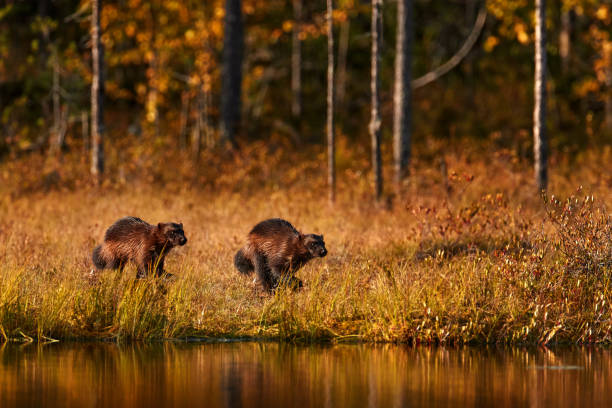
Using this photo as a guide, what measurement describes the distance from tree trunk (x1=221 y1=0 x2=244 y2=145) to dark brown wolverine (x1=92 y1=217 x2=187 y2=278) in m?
16.0

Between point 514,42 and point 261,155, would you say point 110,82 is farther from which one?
point 514,42

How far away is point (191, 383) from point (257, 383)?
24.0 inches

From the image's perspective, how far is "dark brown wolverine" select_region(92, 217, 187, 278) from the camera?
13.2 metres

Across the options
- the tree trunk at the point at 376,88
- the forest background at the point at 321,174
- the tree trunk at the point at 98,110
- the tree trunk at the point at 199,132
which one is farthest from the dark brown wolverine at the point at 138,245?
the tree trunk at the point at 199,132

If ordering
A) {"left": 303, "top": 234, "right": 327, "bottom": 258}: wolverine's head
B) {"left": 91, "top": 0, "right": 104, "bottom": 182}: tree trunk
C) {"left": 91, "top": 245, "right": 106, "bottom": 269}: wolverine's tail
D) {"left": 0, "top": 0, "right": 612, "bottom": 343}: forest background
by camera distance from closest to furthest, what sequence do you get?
1. {"left": 0, "top": 0, "right": 612, "bottom": 343}: forest background
2. {"left": 303, "top": 234, "right": 327, "bottom": 258}: wolverine's head
3. {"left": 91, "top": 245, "right": 106, "bottom": 269}: wolverine's tail
4. {"left": 91, "top": 0, "right": 104, "bottom": 182}: tree trunk

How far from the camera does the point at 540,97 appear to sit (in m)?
20.2

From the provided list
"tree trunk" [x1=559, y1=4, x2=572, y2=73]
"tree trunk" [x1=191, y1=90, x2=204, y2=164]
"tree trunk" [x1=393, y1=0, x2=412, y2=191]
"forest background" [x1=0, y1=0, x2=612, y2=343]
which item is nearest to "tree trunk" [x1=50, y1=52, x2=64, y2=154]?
"forest background" [x1=0, y1=0, x2=612, y2=343]

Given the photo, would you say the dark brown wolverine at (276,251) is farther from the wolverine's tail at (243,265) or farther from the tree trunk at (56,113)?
the tree trunk at (56,113)

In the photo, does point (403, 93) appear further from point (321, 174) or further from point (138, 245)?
point (138, 245)

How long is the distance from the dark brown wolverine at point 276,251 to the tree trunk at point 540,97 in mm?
8491

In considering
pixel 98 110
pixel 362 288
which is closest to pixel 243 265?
pixel 362 288

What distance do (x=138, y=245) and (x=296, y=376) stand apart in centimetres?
455

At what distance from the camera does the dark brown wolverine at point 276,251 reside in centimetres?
1306

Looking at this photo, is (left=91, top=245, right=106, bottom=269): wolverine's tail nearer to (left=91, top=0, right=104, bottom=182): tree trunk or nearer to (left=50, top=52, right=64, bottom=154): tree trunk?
(left=91, top=0, right=104, bottom=182): tree trunk
